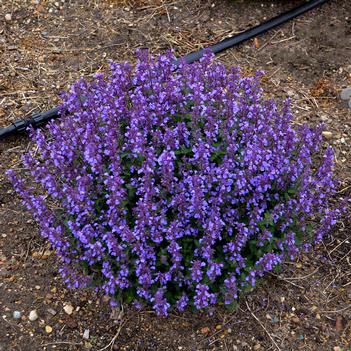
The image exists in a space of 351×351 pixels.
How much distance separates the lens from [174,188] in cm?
294

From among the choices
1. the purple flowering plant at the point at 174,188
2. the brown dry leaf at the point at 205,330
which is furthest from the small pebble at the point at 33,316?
the brown dry leaf at the point at 205,330

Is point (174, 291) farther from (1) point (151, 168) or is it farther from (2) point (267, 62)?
(2) point (267, 62)

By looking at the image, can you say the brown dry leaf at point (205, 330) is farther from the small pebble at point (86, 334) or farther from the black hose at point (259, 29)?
the black hose at point (259, 29)

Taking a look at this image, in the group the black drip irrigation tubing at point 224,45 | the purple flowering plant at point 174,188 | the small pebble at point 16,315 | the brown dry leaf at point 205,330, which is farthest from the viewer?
the black drip irrigation tubing at point 224,45

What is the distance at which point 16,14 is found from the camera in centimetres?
563

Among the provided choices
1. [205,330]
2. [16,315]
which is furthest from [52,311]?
[205,330]

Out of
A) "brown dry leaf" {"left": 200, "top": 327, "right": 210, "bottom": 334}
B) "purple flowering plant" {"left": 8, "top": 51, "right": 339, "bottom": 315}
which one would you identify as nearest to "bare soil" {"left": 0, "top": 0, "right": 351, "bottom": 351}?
"brown dry leaf" {"left": 200, "top": 327, "right": 210, "bottom": 334}

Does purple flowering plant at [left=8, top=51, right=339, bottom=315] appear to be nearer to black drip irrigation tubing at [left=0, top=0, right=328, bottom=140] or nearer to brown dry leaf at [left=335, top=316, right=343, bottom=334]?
brown dry leaf at [left=335, top=316, right=343, bottom=334]

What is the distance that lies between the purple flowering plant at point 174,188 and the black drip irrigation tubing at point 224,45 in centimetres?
127

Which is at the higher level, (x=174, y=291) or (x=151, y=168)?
(x=151, y=168)

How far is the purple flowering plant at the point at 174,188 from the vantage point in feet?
9.28

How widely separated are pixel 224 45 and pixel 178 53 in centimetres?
44

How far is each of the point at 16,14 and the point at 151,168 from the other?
3538mm

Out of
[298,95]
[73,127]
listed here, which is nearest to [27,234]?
[73,127]
